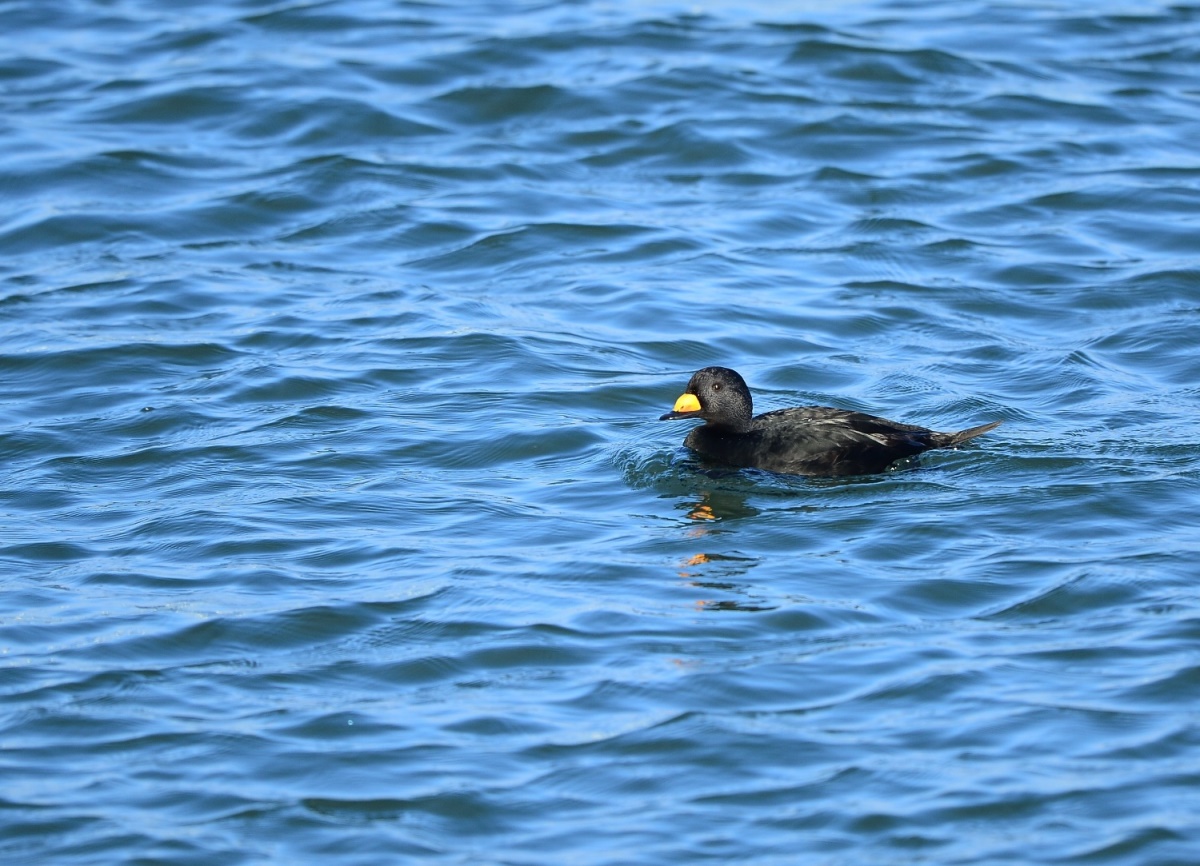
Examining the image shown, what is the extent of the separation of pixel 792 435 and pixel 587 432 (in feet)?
4.44

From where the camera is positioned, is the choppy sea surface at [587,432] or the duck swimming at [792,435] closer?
the choppy sea surface at [587,432]

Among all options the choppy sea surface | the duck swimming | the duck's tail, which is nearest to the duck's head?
the duck swimming

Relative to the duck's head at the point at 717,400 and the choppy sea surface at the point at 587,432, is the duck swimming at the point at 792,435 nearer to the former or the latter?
the duck's head at the point at 717,400

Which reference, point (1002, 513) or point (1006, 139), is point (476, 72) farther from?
point (1002, 513)

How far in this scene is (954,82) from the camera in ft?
55.5

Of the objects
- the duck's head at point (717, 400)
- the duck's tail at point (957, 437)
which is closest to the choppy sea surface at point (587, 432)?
the duck's tail at point (957, 437)

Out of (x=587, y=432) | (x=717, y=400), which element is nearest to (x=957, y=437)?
(x=717, y=400)

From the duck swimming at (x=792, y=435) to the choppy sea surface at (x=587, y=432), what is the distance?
0.48 feet

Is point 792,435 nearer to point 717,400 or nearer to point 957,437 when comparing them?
point 717,400

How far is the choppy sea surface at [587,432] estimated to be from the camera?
238 inches

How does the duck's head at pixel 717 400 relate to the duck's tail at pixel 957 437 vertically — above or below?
above

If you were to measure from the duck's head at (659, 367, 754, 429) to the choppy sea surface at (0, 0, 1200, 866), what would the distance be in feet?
1.23

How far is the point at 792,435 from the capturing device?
915 centimetres

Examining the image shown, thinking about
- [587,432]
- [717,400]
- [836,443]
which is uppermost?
[717,400]
